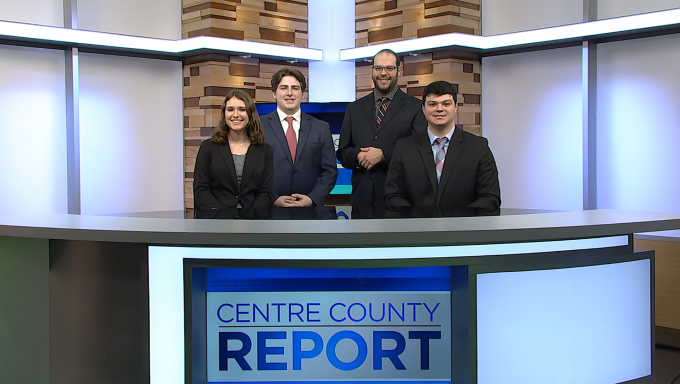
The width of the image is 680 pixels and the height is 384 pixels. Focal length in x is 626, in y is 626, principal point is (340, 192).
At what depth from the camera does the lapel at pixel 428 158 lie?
2790mm

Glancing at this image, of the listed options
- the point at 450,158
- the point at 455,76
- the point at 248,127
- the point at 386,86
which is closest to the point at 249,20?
the point at 455,76

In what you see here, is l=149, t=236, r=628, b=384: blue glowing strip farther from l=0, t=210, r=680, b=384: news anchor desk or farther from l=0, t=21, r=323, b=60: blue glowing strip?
l=0, t=21, r=323, b=60: blue glowing strip

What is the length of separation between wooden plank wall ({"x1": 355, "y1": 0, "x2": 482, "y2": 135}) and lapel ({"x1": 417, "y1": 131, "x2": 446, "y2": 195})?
2117mm

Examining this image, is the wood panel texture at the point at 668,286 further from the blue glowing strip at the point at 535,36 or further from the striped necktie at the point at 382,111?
the striped necktie at the point at 382,111

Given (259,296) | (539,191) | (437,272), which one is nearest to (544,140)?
(539,191)

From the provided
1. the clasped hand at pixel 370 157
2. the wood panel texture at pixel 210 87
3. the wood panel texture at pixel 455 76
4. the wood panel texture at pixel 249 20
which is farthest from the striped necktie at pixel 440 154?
the wood panel texture at pixel 249 20

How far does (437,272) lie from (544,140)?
10.0 feet

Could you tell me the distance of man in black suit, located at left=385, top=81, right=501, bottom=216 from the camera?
2.76m

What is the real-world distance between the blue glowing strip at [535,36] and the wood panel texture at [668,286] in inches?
55.2

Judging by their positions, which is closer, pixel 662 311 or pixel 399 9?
pixel 662 311

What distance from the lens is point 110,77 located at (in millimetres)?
4957

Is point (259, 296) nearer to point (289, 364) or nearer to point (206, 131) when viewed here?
point (289, 364)

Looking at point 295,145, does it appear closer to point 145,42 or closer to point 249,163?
point 249,163

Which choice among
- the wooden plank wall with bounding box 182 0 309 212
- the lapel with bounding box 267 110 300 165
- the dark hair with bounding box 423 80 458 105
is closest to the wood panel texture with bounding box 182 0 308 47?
the wooden plank wall with bounding box 182 0 309 212
